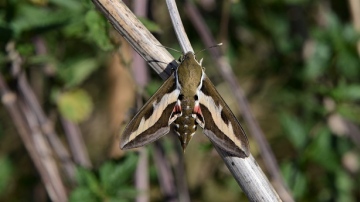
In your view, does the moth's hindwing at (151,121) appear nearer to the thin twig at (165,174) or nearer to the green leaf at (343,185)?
the thin twig at (165,174)

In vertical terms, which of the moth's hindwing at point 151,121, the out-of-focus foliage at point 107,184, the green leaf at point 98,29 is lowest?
the out-of-focus foliage at point 107,184

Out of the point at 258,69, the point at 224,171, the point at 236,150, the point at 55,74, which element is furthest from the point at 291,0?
the point at 236,150

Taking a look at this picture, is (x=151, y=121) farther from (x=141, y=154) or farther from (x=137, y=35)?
(x=141, y=154)

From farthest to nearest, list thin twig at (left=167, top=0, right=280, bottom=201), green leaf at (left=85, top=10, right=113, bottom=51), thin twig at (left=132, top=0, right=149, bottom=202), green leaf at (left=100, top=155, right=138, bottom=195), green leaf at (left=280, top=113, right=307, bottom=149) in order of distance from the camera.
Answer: green leaf at (left=280, top=113, right=307, bottom=149) → thin twig at (left=132, top=0, right=149, bottom=202) → green leaf at (left=100, top=155, right=138, bottom=195) → green leaf at (left=85, top=10, right=113, bottom=51) → thin twig at (left=167, top=0, right=280, bottom=201)

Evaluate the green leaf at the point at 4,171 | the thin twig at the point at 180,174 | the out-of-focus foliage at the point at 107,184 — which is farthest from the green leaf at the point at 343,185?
the green leaf at the point at 4,171

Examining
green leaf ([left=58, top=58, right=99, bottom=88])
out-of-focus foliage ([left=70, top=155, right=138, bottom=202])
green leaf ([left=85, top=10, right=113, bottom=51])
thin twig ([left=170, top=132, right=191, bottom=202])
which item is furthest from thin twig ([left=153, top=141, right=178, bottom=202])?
green leaf ([left=85, top=10, right=113, bottom=51])

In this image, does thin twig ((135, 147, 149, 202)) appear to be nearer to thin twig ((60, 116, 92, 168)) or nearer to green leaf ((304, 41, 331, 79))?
thin twig ((60, 116, 92, 168))
